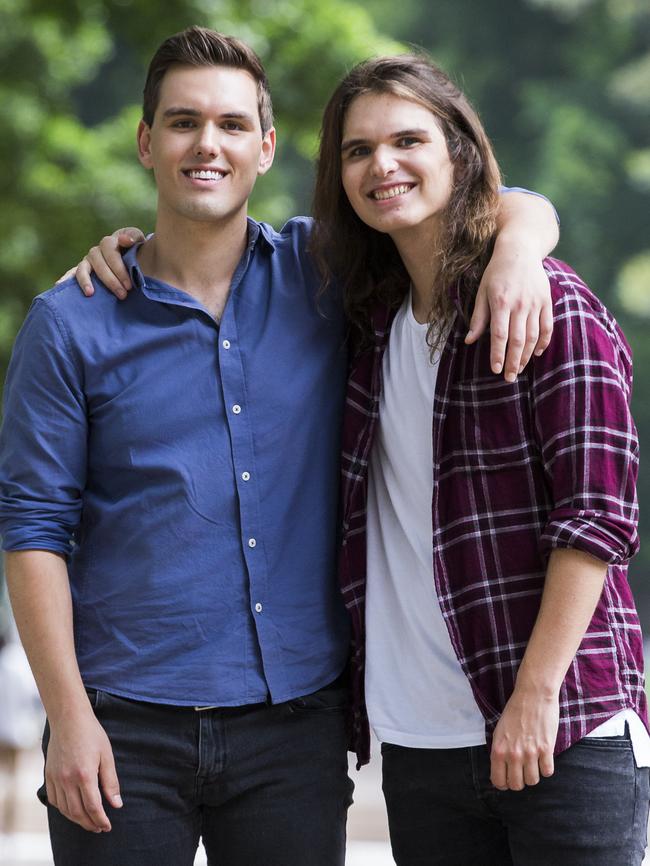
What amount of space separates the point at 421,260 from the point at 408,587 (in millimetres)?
499

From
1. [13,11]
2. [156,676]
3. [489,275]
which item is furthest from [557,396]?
[13,11]

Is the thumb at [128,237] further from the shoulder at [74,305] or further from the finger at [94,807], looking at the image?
the finger at [94,807]

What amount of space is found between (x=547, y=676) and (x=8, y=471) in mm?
869

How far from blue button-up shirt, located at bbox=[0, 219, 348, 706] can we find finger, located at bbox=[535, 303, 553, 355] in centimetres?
44

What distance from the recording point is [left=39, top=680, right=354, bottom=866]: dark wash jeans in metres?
1.85

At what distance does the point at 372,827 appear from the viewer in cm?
477

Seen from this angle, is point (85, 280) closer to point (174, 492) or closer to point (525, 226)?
point (174, 492)

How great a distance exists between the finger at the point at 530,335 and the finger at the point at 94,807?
0.87m

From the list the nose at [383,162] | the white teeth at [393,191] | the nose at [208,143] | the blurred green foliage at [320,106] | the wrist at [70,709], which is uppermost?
the blurred green foliage at [320,106]

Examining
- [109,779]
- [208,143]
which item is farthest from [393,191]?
[109,779]

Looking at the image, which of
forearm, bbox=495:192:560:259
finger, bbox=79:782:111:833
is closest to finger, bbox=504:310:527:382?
forearm, bbox=495:192:560:259

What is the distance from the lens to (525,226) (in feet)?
5.97

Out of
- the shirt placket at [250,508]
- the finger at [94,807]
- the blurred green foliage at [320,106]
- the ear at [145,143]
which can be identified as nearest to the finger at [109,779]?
the finger at [94,807]

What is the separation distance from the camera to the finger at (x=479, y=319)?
5.57 ft
